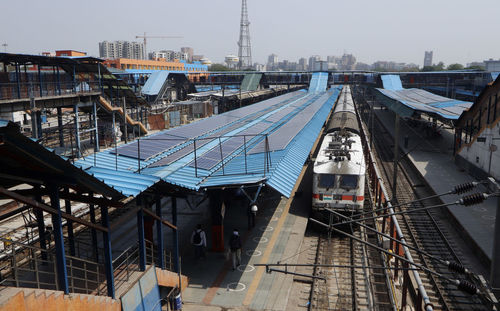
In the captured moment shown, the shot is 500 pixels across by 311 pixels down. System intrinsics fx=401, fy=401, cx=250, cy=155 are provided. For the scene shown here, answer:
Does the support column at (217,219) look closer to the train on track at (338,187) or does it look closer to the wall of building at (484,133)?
the train on track at (338,187)

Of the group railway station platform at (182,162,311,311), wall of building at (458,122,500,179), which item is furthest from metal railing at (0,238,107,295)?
wall of building at (458,122,500,179)

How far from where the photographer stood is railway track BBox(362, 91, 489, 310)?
13.6 metres

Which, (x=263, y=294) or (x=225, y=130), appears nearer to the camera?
(x=263, y=294)

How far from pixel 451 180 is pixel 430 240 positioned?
407 inches

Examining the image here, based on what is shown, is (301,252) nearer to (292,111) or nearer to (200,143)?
(200,143)

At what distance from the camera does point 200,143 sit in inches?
749

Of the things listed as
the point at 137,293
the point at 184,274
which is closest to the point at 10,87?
the point at 184,274

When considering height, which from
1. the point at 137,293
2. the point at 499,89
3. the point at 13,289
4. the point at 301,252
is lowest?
the point at 301,252

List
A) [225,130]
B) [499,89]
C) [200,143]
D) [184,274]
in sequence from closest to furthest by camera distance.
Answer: [184,274] < [200,143] < [225,130] < [499,89]

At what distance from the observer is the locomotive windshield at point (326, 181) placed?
18.2 meters

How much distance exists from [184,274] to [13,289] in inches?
293

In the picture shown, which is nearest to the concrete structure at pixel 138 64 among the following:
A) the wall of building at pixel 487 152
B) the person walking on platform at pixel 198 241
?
the wall of building at pixel 487 152

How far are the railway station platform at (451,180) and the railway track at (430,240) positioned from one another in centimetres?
69

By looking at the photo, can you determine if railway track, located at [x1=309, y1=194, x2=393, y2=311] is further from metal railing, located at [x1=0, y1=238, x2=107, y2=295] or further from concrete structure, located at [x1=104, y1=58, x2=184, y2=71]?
concrete structure, located at [x1=104, y1=58, x2=184, y2=71]
